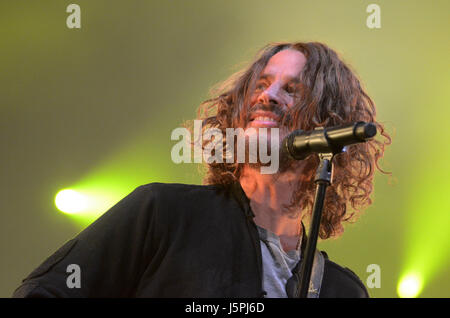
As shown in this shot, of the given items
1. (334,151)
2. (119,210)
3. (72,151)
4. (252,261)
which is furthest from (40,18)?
(334,151)

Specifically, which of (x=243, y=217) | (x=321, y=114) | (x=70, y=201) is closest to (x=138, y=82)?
(x=70, y=201)

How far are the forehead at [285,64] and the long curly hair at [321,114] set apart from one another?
0.06 ft

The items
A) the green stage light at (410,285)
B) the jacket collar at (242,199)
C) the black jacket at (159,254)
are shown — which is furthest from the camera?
the green stage light at (410,285)

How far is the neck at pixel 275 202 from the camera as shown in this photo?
1642 mm

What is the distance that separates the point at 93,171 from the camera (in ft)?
9.41

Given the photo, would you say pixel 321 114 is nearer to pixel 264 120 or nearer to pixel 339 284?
pixel 264 120

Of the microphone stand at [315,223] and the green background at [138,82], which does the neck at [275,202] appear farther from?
the green background at [138,82]

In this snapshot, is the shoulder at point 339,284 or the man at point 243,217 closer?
the man at point 243,217

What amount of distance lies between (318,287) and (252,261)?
0.27m

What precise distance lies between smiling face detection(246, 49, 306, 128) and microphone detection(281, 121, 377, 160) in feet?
1.30

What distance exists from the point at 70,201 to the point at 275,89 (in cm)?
157

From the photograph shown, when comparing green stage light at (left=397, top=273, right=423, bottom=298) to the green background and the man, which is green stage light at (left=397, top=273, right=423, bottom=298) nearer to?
the green background

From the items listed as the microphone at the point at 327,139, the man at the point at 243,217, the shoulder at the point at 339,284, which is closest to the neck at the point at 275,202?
the man at the point at 243,217
